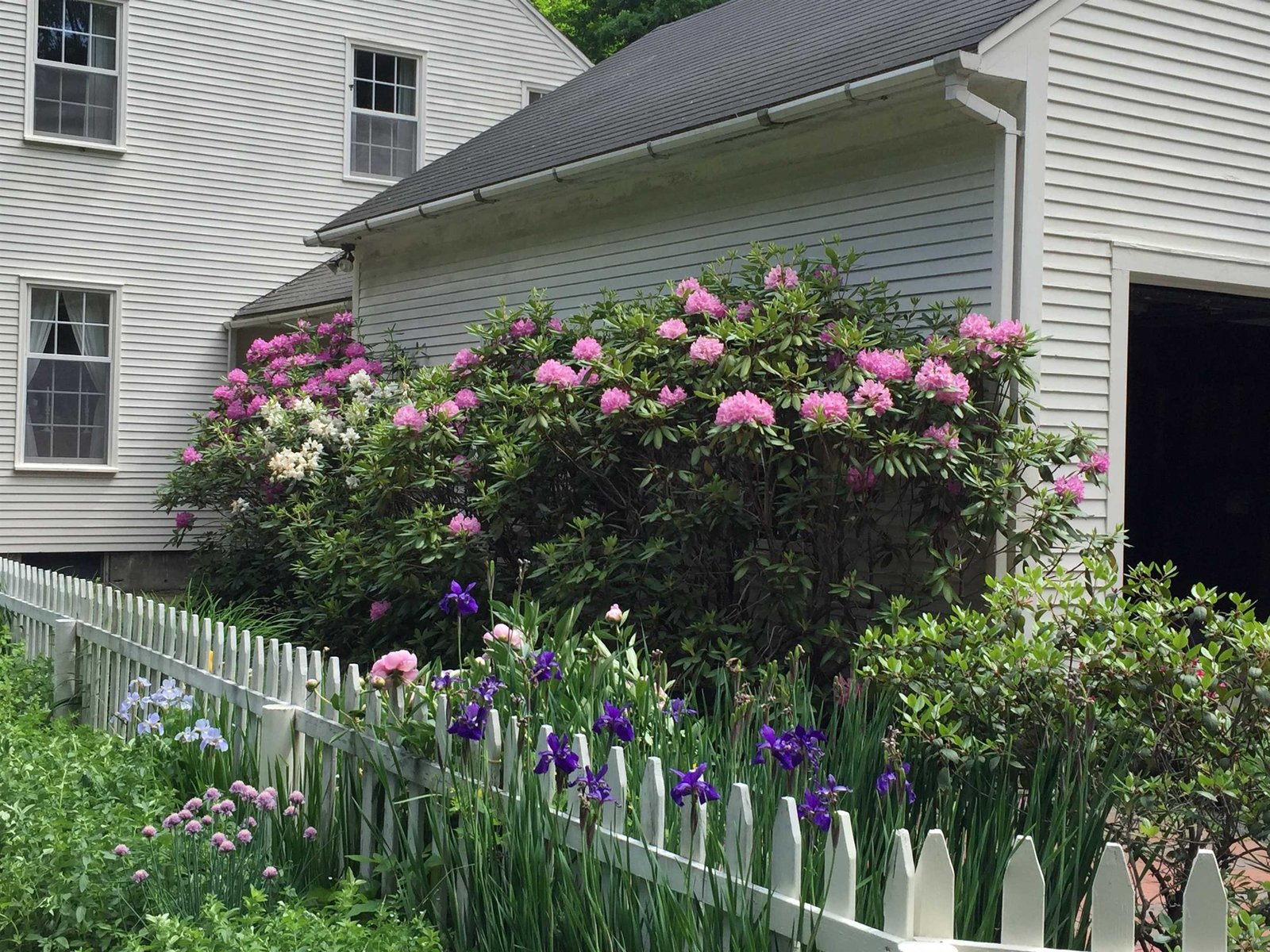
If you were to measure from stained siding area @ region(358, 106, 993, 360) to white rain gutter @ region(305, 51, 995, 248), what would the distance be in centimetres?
40

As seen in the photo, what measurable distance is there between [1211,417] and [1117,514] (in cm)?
453

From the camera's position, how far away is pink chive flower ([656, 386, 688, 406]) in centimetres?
721

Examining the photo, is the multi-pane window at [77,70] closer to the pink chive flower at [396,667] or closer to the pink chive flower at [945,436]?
the pink chive flower at [945,436]

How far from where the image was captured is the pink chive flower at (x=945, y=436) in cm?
651

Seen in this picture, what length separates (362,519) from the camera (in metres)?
9.50

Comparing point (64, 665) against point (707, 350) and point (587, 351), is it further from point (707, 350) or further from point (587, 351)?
point (707, 350)

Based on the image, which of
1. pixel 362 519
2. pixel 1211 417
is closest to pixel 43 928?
pixel 362 519

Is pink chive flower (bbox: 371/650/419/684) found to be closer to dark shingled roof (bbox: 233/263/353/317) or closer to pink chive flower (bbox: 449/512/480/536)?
pink chive flower (bbox: 449/512/480/536)

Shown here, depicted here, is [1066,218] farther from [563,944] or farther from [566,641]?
[563,944]

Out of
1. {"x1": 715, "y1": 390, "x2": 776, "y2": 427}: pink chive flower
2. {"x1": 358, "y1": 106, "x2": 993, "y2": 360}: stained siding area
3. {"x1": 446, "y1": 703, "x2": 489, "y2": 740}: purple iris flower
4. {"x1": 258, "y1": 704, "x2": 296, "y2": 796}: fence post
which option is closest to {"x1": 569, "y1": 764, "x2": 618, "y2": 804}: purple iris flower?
{"x1": 446, "y1": 703, "x2": 489, "y2": 740}: purple iris flower

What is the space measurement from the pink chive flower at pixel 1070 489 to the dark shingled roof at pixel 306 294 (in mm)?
10120

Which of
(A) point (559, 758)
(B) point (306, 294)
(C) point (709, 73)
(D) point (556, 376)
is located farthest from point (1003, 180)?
(B) point (306, 294)

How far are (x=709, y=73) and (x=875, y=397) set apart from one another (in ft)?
16.9

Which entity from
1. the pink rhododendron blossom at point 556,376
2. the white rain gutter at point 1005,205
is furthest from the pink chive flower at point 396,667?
the white rain gutter at point 1005,205
